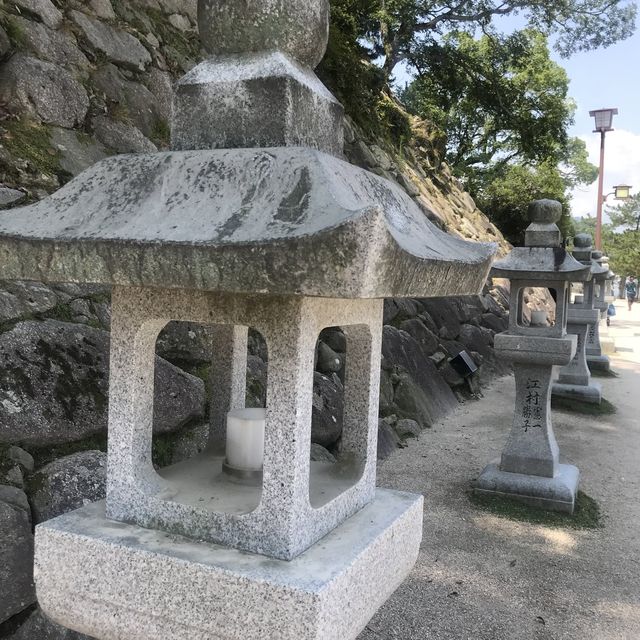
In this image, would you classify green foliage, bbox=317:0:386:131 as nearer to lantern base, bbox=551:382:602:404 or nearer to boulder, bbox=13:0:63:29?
boulder, bbox=13:0:63:29

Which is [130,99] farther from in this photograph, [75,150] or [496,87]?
[496,87]

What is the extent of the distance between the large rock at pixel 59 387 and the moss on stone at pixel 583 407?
7.09 meters

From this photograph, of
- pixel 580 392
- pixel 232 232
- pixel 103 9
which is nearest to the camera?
pixel 232 232

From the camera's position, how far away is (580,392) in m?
9.20

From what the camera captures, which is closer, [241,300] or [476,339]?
[241,300]

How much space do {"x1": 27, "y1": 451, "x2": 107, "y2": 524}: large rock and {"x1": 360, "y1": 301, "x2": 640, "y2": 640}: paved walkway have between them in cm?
156

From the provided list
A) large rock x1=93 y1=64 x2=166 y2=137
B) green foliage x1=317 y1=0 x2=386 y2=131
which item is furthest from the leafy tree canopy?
large rock x1=93 y1=64 x2=166 y2=137

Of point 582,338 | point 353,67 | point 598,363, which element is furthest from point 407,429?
point 598,363

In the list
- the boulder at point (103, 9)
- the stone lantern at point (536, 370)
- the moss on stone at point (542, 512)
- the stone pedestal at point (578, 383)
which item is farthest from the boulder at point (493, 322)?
the boulder at point (103, 9)

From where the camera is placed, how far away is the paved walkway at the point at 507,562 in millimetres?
3275

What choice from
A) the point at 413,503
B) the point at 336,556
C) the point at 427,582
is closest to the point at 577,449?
the point at 427,582

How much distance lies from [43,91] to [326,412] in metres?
3.40

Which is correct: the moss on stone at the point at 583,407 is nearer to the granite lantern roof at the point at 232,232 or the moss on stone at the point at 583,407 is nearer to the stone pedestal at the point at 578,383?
the stone pedestal at the point at 578,383

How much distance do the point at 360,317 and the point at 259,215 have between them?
0.59m
